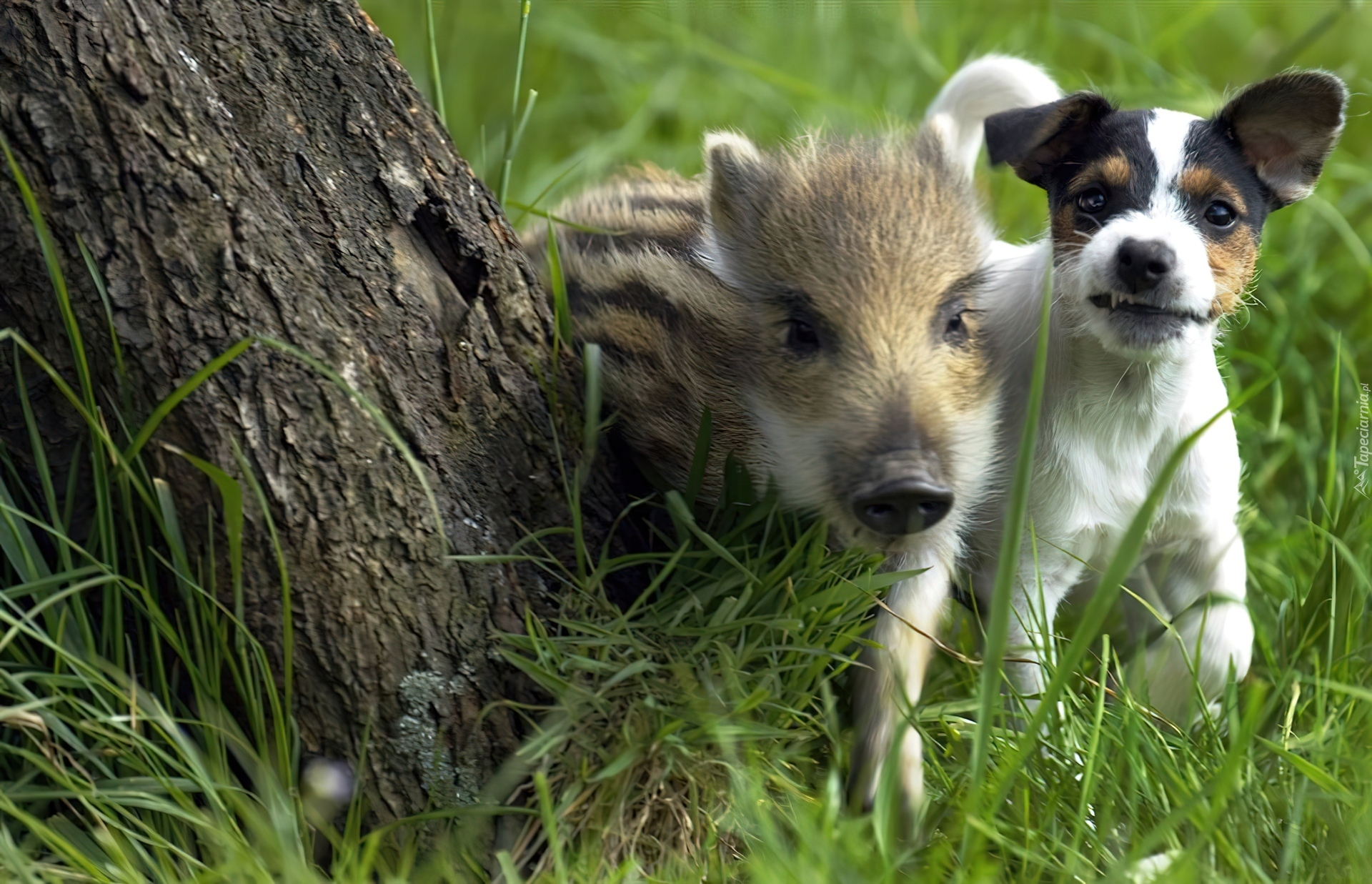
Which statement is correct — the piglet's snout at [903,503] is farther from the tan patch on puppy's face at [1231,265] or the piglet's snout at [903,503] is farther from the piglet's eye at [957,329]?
the tan patch on puppy's face at [1231,265]

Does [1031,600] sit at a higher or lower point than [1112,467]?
lower

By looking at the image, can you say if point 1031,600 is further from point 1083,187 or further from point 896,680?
point 1083,187

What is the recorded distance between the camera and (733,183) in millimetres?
2646

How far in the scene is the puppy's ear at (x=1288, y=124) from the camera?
101 inches

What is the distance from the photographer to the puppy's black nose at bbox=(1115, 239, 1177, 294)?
2357mm

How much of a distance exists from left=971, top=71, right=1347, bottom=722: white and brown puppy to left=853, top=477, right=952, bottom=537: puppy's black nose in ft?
1.43

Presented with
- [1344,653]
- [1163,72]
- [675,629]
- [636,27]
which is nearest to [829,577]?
[675,629]


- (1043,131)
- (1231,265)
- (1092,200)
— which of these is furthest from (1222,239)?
(1043,131)

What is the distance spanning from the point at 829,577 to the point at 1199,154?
4.03ft

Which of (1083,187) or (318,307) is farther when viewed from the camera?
(1083,187)

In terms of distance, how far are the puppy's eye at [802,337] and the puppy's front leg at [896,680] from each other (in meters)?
0.51

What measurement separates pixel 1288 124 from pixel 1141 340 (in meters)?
0.66

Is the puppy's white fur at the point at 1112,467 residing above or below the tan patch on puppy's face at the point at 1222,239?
below

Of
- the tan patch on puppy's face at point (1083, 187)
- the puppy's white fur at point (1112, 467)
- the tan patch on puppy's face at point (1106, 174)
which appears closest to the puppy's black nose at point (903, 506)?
the puppy's white fur at point (1112, 467)
